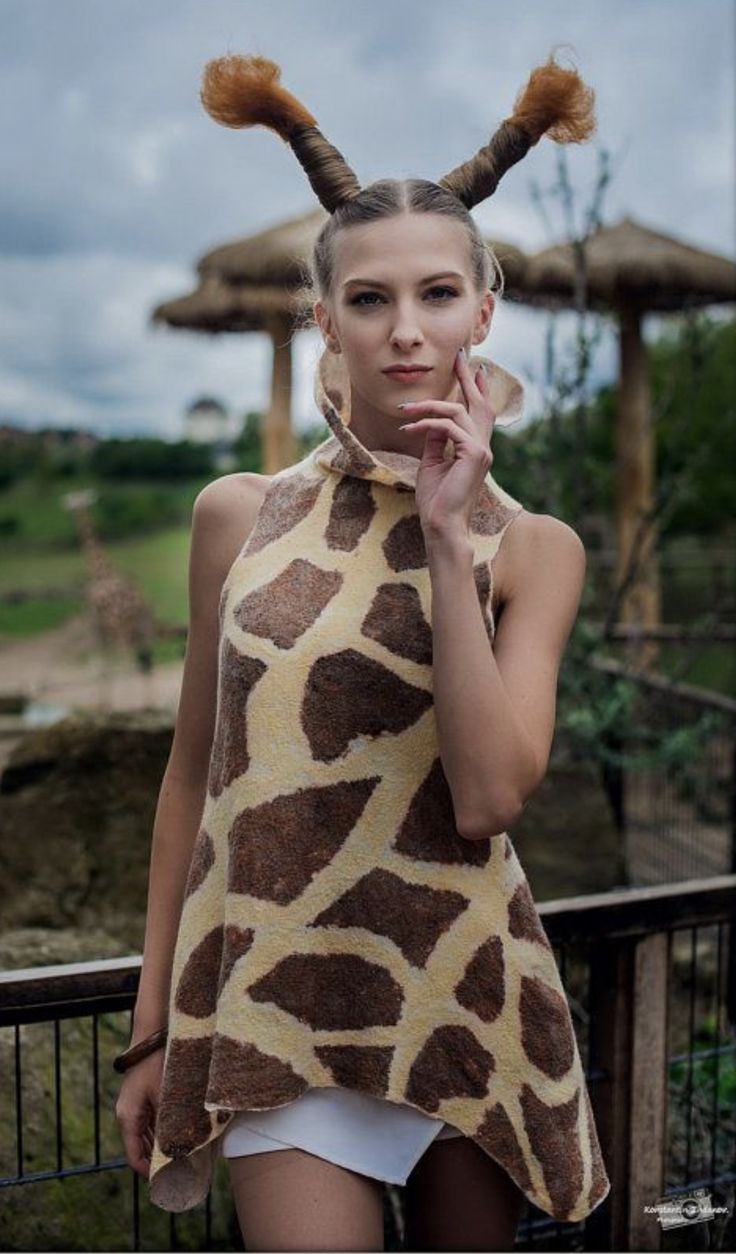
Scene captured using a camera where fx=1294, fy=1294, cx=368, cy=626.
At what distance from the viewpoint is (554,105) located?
1463 mm

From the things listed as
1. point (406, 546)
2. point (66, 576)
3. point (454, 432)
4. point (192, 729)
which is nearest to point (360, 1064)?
point (192, 729)

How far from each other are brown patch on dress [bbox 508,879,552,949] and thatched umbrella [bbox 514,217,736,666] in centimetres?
660

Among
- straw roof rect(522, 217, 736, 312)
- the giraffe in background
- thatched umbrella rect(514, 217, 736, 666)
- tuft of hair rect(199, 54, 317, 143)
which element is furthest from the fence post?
the giraffe in background

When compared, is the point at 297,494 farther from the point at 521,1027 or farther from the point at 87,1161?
the point at 87,1161

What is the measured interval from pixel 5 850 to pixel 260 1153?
2.50m

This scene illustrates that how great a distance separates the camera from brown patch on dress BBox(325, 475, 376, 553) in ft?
4.50

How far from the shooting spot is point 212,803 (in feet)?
4.50

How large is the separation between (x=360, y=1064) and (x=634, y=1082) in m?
0.99

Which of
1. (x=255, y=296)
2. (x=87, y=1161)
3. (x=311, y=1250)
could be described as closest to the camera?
(x=311, y=1250)

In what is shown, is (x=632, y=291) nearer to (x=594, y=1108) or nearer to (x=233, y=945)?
(x=594, y=1108)

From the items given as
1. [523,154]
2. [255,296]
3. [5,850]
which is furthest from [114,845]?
[255,296]

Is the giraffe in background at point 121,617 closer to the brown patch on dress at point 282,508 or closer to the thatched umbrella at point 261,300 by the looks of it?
the thatched umbrella at point 261,300

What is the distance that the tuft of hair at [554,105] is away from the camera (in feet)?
4.74

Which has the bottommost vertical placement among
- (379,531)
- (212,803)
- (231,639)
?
(212,803)
